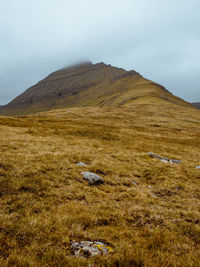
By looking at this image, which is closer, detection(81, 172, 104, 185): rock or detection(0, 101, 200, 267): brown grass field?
detection(0, 101, 200, 267): brown grass field

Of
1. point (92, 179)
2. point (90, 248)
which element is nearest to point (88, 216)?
point (90, 248)

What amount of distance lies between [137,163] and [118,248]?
1180 cm

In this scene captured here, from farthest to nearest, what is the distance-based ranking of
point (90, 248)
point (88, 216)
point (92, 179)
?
point (92, 179), point (88, 216), point (90, 248)

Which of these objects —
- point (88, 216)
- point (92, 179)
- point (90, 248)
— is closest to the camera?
point (90, 248)

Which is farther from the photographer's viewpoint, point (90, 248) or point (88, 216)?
point (88, 216)

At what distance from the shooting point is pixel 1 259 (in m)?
4.02

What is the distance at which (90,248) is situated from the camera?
475cm

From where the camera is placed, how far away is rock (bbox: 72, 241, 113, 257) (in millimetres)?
4562

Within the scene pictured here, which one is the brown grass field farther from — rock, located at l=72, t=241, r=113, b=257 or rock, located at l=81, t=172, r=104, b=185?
rock, located at l=81, t=172, r=104, b=185

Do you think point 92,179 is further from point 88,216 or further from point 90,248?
point 90,248

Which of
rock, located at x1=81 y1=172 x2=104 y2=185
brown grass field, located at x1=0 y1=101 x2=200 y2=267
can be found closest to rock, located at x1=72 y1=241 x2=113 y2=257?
brown grass field, located at x1=0 y1=101 x2=200 y2=267

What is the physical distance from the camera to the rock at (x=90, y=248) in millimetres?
4562

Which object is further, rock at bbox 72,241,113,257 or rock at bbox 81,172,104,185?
rock at bbox 81,172,104,185

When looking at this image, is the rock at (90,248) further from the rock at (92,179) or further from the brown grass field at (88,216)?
the rock at (92,179)
